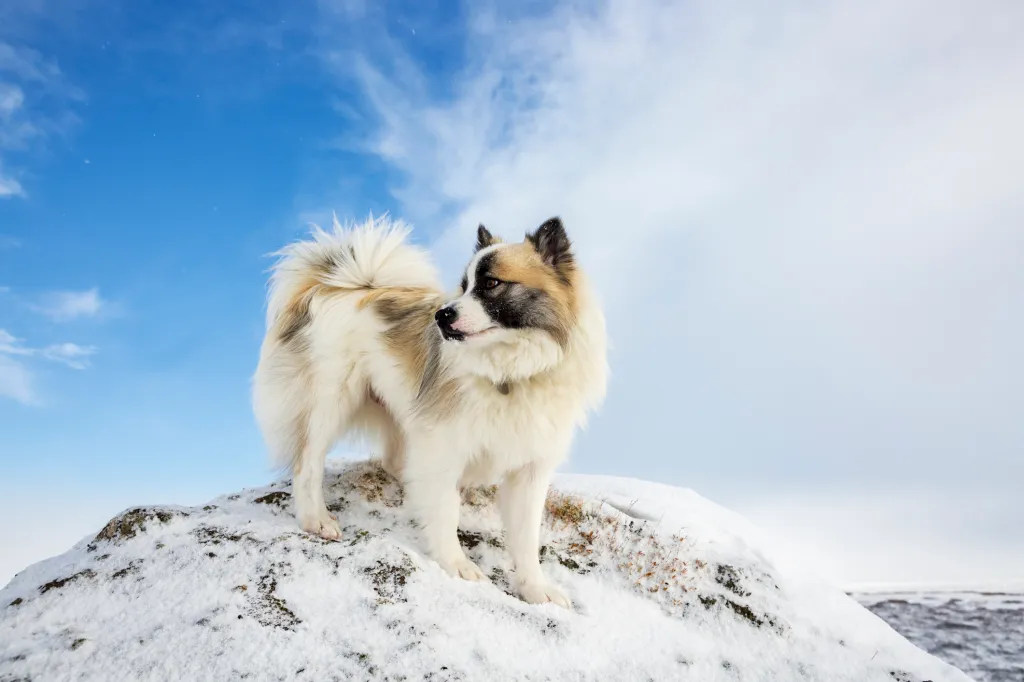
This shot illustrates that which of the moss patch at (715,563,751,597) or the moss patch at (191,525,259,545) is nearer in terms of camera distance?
the moss patch at (191,525,259,545)

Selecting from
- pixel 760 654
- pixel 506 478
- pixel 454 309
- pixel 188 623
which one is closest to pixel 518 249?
pixel 454 309

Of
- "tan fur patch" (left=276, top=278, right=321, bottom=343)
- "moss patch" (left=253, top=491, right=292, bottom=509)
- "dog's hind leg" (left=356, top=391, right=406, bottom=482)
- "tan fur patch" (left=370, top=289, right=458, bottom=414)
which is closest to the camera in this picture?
"tan fur patch" (left=370, top=289, right=458, bottom=414)

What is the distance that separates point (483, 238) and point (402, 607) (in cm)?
256

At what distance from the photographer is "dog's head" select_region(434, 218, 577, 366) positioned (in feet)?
13.2

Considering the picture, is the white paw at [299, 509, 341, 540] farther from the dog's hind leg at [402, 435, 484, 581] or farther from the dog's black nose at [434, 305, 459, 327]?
the dog's black nose at [434, 305, 459, 327]

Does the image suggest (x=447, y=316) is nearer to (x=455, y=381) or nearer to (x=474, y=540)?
(x=455, y=381)

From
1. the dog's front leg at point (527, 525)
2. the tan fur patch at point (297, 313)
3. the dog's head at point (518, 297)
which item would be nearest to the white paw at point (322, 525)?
the dog's front leg at point (527, 525)

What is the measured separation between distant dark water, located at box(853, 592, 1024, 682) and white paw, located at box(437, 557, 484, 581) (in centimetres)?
430

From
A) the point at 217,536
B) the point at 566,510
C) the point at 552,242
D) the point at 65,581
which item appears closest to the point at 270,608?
the point at 217,536

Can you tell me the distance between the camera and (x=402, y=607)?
3861 mm

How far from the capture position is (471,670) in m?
3.45

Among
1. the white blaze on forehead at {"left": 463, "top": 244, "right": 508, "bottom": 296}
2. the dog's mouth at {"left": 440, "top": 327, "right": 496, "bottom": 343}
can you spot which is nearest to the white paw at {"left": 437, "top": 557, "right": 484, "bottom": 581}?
the dog's mouth at {"left": 440, "top": 327, "right": 496, "bottom": 343}

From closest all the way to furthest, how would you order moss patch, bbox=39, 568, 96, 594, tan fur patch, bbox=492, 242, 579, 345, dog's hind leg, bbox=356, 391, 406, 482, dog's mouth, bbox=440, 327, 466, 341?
moss patch, bbox=39, 568, 96, 594
dog's mouth, bbox=440, 327, 466, 341
tan fur patch, bbox=492, 242, 579, 345
dog's hind leg, bbox=356, 391, 406, 482

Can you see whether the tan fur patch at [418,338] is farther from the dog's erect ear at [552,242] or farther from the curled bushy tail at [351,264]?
the dog's erect ear at [552,242]
